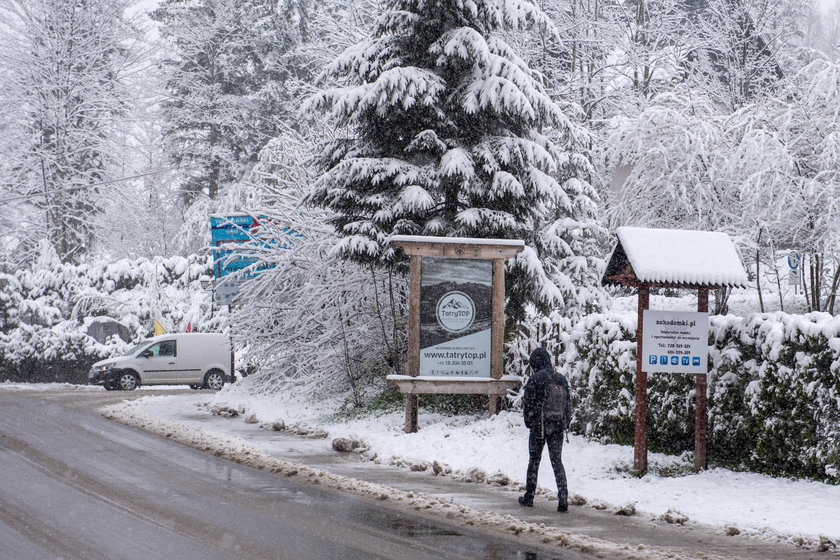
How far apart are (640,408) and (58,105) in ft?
103

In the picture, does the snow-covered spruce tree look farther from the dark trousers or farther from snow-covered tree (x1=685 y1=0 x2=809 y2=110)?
snow-covered tree (x1=685 y1=0 x2=809 y2=110)

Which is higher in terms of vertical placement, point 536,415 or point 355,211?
point 355,211

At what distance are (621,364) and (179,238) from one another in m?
34.4

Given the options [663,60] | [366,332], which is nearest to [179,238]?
[663,60]

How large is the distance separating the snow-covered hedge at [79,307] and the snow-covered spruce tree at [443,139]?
669 inches

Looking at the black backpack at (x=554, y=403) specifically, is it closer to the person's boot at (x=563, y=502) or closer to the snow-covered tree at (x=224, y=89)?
the person's boot at (x=563, y=502)

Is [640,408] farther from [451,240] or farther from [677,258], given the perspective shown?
[451,240]

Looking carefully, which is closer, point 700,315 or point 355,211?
point 700,315

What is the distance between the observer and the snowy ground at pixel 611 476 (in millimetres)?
8750

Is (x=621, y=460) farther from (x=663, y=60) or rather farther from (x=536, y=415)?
(x=663, y=60)

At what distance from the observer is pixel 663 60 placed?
31.0 meters

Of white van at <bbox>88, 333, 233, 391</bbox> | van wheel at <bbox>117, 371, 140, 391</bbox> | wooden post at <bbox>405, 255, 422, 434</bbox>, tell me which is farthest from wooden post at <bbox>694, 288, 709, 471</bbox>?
van wheel at <bbox>117, 371, 140, 391</bbox>

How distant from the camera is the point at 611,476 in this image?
36.6 feet

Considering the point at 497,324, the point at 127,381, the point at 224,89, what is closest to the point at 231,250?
the point at 127,381
